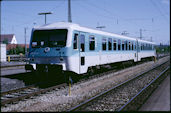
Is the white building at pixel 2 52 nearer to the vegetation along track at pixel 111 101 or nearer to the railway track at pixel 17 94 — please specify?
the railway track at pixel 17 94

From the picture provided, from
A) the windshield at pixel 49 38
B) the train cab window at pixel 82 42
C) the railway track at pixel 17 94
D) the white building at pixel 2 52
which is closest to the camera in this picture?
the railway track at pixel 17 94

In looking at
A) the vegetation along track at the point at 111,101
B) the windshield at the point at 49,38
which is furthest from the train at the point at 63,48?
the vegetation along track at the point at 111,101

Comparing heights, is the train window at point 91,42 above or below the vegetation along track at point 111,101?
above

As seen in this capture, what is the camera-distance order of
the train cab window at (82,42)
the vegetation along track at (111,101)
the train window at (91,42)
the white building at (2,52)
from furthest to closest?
the white building at (2,52)
the train window at (91,42)
the train cab window at (82,42)
the vegetation along track at (111,101)

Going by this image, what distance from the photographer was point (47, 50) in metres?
11.6

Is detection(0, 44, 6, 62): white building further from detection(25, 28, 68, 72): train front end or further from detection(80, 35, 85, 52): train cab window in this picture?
detection(80, 35, 85, 52): train cab window

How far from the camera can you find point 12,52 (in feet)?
247

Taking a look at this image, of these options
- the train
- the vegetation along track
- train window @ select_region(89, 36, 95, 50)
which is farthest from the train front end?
the vegetation along track

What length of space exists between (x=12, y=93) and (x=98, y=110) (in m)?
4.60

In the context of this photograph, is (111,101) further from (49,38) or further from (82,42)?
(49,38)

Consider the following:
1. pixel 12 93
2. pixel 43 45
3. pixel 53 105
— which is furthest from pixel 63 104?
pixel 43 45

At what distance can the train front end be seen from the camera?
441 inches

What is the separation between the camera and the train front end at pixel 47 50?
11.2m

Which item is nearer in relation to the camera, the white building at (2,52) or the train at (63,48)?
the train at (63,48)
